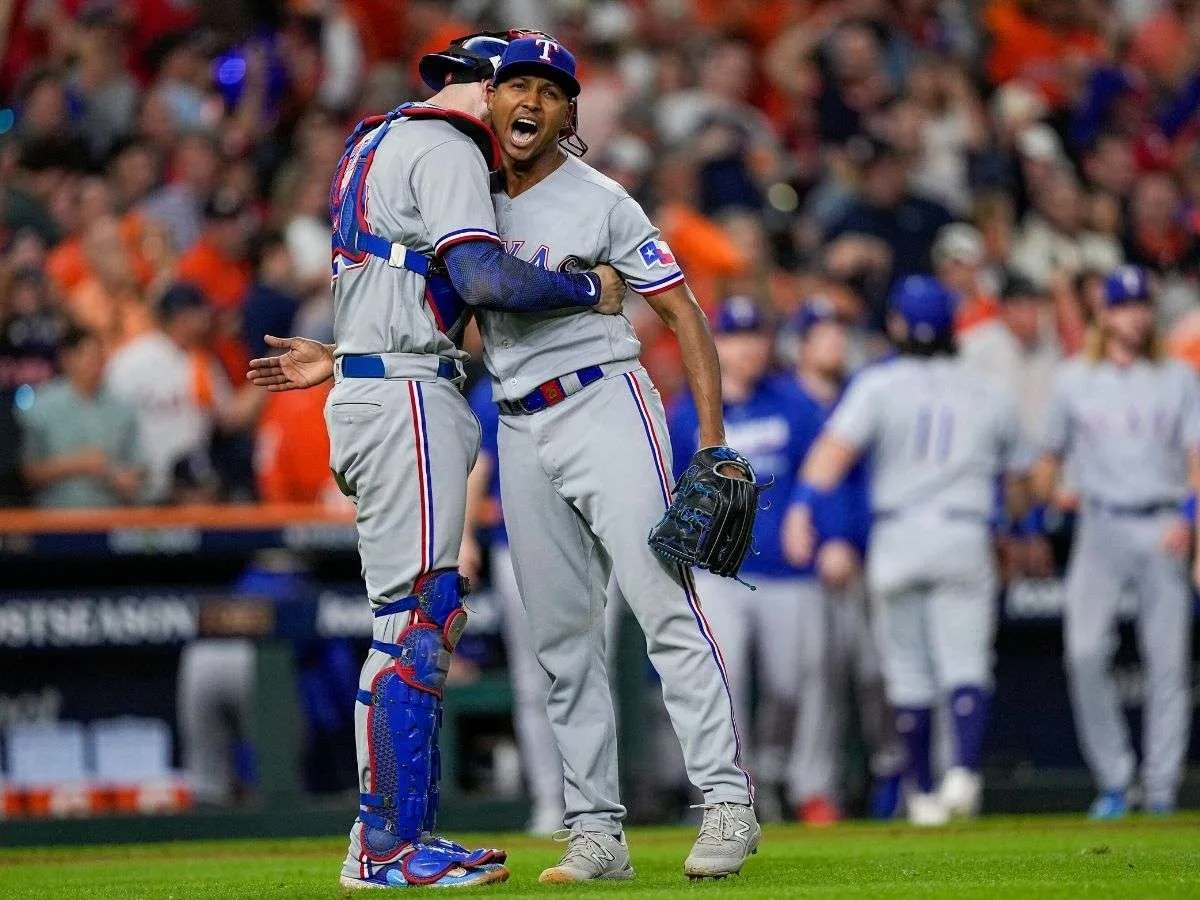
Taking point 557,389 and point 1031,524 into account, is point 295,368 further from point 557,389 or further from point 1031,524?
point 1031,524

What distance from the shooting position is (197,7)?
43.1ft

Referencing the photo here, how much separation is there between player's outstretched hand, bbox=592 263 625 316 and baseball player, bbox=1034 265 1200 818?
4684 millimetres

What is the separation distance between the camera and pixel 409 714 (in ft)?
16.9

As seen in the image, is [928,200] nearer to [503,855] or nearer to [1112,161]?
→ [1112,161]

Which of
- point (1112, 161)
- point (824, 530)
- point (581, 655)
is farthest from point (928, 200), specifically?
point (581, 655)

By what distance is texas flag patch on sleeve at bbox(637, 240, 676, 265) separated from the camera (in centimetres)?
540

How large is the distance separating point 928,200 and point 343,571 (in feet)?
16.2

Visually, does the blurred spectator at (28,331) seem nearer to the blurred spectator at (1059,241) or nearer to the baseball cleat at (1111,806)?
the baseball cleat at (1111,806)

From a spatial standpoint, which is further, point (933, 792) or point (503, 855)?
point (933, 792)

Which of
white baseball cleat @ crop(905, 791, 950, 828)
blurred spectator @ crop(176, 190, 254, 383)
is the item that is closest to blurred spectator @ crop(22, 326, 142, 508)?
blurred spectator @ crop(176, 190, 254, 383)

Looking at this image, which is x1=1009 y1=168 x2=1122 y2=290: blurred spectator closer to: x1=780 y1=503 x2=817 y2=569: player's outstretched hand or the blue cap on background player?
the blue cap on background player

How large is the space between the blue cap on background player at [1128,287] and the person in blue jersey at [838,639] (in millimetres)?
1456

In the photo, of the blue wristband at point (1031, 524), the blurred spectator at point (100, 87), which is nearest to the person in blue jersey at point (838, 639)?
the blue wristband at point (1031, 524)

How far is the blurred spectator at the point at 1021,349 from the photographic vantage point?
11.4 m
